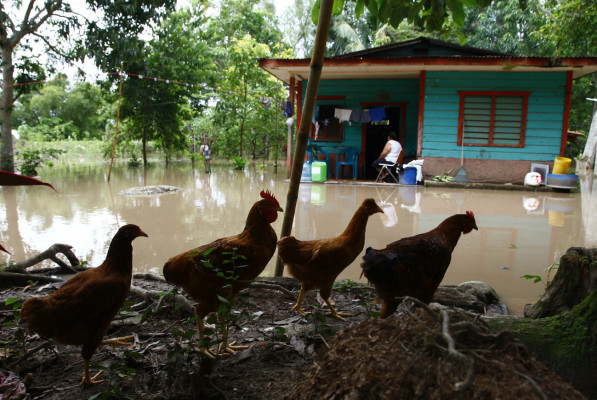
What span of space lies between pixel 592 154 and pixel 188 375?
22.4 m

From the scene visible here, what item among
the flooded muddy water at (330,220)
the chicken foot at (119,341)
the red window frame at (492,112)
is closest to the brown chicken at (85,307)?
the chicken foot at (119,341)

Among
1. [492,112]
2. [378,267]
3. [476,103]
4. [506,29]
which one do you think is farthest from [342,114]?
[506,29]

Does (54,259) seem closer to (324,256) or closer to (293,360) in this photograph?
(324,256)

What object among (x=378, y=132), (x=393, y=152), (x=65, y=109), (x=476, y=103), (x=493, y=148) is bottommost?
(x=393, y=152)

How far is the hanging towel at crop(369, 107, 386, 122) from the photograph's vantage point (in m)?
13.9

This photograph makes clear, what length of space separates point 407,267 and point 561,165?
37.2ft

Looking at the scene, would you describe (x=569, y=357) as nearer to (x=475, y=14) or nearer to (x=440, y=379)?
(x=440, y=379)

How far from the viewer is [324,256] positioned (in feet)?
10.1

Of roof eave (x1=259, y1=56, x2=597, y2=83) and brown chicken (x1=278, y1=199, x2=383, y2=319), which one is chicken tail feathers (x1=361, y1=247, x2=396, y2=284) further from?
roof eave (x1=259, y1=56, x2=597, y2=83)

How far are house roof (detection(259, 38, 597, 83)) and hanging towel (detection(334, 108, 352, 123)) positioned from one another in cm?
122

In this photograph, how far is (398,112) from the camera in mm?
15266

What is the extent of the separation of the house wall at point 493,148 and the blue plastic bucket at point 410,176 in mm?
796

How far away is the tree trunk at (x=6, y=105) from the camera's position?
43.3 feet

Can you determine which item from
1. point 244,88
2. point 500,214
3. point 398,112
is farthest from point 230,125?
point 500,214
